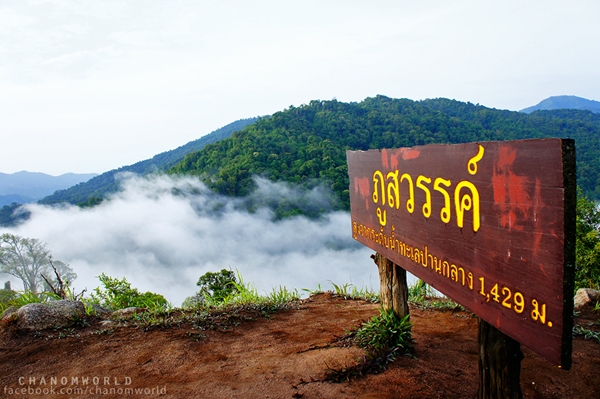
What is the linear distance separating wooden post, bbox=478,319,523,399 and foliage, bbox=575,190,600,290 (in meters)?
9.00

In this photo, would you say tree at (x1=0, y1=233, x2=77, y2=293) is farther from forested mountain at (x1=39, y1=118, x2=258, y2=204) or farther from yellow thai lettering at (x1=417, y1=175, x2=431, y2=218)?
forested mountain at (x1=39, y1=118, x2=258, y2=204)

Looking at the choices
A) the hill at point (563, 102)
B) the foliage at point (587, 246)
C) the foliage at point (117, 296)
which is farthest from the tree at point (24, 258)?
the hill at point (563, 102)

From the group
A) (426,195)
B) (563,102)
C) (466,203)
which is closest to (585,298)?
(426,195)

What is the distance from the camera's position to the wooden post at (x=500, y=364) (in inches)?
85.8

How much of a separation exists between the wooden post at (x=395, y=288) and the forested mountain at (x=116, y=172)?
8204 centimetres

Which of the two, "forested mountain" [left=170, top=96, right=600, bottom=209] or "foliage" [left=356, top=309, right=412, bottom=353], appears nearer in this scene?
"foliage" [left=356, top=309, right=412, bottom=353]

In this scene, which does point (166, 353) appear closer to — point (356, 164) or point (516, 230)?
point (356, 164)

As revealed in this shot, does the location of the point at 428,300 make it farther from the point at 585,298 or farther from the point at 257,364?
the point at 257,364

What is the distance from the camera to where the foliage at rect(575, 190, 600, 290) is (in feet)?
38.3

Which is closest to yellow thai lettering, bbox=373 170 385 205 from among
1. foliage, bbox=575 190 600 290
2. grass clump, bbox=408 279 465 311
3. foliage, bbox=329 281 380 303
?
grass clump, bbox=408 279 465 311

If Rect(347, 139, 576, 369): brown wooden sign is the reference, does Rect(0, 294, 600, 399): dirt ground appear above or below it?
below

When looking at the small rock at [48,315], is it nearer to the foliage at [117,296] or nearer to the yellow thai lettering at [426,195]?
the foliage at [117,296]

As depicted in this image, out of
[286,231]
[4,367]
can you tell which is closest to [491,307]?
[4,367]

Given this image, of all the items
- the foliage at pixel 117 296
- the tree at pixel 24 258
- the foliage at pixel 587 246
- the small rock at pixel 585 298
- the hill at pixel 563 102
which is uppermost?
the hill at pixel 563 102
